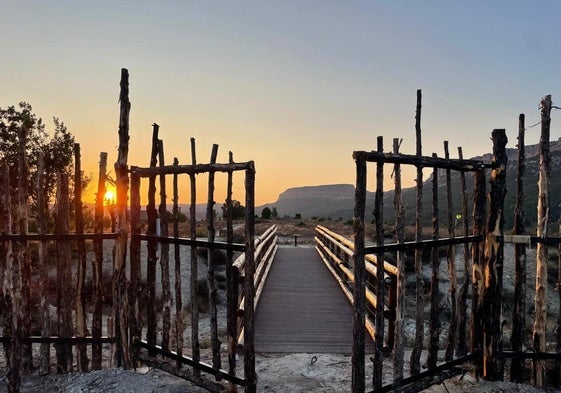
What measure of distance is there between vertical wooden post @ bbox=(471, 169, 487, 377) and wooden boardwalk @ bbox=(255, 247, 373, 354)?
1590 millimetres

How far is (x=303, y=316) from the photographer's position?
8.02 meters

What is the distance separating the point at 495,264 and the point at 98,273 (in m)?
5.37

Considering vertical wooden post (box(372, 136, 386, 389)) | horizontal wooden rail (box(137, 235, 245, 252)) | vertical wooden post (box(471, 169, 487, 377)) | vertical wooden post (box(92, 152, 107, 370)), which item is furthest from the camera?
vertical wooden post (box(92, 152, 107, 370))

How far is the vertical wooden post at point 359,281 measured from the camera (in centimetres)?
431

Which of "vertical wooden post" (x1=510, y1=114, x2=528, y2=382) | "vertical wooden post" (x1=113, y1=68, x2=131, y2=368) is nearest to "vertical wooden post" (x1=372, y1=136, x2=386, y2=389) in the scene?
"vertical wooden post" (x1=510, y1=114, x2=528, y2=382)

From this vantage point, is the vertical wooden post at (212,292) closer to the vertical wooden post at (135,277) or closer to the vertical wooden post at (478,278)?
the vertical wooden post at (135,277)

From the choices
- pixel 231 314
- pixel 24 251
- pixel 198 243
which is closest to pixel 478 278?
pixel 231 314

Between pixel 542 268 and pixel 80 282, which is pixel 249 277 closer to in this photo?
pixel 80 282

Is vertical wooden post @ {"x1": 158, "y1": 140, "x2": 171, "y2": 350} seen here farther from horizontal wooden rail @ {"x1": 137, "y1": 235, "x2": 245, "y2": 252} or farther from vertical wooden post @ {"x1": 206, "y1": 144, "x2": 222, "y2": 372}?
vertical wooden post @ {"x1": 206, "y1": 144, "x2": 222, "y2": 372}

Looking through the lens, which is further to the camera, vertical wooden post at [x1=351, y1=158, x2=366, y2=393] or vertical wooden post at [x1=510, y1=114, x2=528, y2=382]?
vertical wooden post at [x1=510, y1=114, x2=528, y2=382]

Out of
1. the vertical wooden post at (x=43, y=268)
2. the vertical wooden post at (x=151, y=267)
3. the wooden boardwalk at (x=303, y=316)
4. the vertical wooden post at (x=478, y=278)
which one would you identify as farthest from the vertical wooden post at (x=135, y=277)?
the vertical wooden post at (x=478, y=278)

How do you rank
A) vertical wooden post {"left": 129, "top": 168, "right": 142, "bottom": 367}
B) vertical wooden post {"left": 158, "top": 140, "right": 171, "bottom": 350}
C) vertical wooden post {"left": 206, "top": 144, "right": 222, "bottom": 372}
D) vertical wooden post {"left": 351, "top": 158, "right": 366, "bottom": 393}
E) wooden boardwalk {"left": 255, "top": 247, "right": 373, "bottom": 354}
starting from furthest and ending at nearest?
wooden boardwalk {"left": 255, "top": 247, "right": 373, "bottom": 354}, vertical wooden post {"left": 129, "top": 168, "right": 142, "bottom": 367}, vertical wooden post {"left": 158, "top": 140, "right": 171, "bottom": 350}, vertical wooden post {"left": 206, "top": 144, "right": 222, "bottom": 372}, vertical wooden post {"left": 351, "top": 158, "right": 366, "bottom": 393}

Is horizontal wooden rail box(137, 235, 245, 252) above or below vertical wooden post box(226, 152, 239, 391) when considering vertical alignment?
above

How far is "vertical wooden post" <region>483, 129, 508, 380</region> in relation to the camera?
541cm
